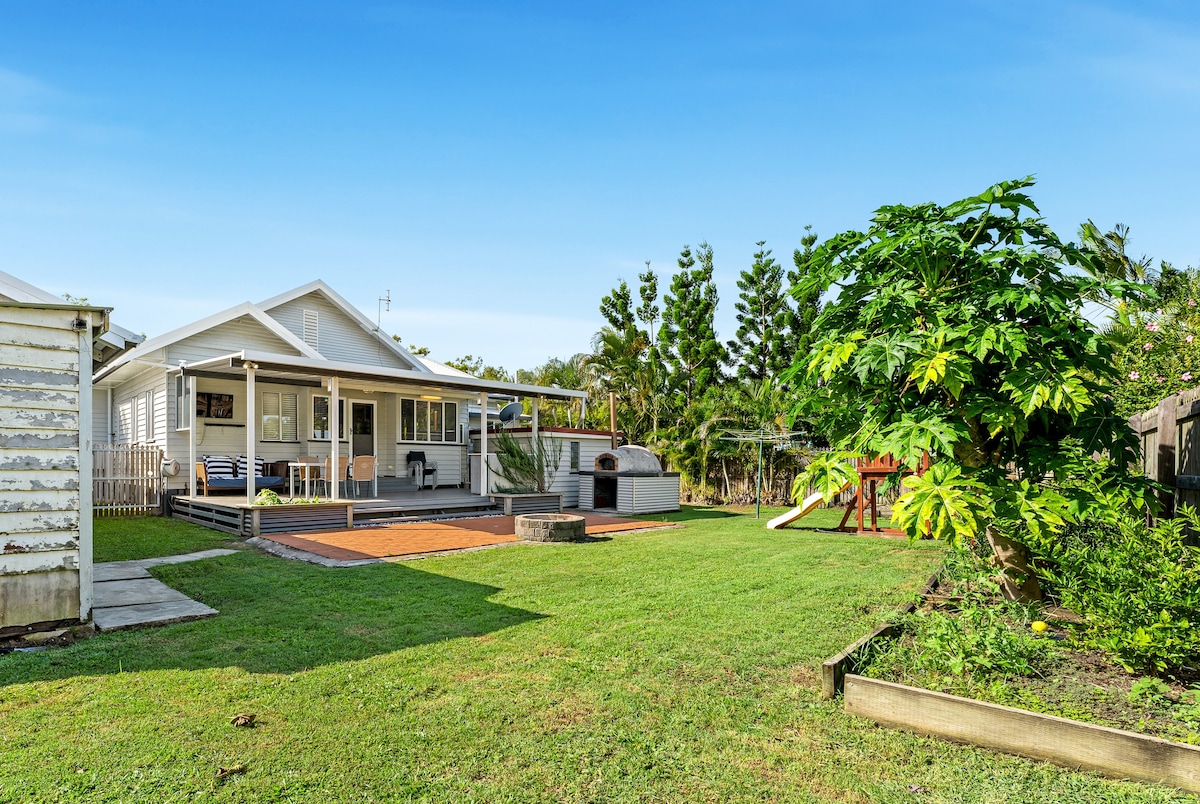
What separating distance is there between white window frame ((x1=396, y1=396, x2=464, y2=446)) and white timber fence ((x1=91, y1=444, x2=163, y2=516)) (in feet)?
19.0

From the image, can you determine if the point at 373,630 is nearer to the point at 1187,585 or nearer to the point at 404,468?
the point at 1187,585

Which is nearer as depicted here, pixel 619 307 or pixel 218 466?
pixel 218 466

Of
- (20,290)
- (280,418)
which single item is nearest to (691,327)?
(280,418)

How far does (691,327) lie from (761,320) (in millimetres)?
2755

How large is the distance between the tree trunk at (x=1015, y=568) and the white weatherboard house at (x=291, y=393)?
1092 centimetres

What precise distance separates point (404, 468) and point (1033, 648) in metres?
17.1

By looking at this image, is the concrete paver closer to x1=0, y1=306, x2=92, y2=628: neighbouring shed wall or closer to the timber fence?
x1=0, y1=306, x2=92, y2=628: neighbouring shed wall

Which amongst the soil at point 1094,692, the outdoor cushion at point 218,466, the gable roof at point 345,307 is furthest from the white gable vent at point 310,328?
the soil at point 1094,692

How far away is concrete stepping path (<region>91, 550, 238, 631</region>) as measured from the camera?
5.48m

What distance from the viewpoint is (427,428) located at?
766 inches

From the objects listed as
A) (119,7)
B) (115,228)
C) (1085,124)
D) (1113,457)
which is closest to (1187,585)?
(1113,457)

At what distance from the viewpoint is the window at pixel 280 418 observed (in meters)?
16.5

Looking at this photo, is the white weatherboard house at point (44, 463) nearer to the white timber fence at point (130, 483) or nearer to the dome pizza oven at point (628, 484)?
the white timber fence at point (130, 483)

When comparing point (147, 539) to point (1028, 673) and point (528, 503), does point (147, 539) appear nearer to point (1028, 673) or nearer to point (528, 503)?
point (528, 503)
